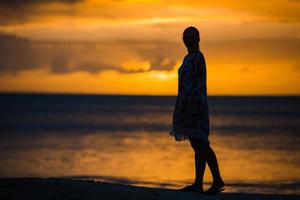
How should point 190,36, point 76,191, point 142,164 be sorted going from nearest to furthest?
point 76,191
point 190,36
point 142,164

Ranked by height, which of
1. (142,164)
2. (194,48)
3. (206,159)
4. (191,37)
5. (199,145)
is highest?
(191,37)

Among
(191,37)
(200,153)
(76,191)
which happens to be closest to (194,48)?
(191,37)

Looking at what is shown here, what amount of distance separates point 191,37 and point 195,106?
1.02m

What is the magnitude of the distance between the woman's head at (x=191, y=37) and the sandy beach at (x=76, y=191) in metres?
2.18

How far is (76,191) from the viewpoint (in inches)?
389

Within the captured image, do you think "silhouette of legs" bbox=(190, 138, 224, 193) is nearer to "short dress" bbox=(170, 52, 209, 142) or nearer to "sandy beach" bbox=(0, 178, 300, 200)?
"short dress" bbox=(170, 52, 209, 142)

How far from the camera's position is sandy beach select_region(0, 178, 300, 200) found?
31.5ft

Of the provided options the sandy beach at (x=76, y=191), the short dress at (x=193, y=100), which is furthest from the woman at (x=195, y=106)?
the sandy beach at (x=76, y=191)

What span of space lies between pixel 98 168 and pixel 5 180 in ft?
61.5

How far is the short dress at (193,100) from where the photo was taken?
10.5 m

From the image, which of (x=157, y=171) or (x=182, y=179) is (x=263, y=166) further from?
(x=182, y=179)

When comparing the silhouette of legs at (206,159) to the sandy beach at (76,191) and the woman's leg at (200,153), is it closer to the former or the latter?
the woman's leg at (200,153)

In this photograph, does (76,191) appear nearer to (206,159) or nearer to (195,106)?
(206,159)

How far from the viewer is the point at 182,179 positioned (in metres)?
24.4
